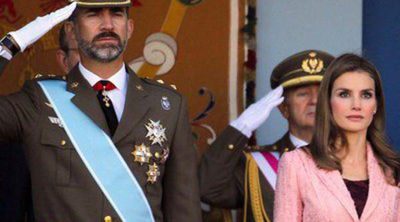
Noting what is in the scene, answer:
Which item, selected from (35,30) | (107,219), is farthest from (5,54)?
(107,219)

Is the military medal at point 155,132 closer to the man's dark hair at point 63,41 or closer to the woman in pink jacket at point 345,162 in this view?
the woman in pink jacket at point 345,162

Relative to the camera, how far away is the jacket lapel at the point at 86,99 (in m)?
5.06

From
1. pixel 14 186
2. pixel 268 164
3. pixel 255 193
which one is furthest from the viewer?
pixel 268 164

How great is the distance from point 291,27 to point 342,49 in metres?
0.24

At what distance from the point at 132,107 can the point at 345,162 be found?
785mm

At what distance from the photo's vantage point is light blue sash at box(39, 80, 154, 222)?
5.00m

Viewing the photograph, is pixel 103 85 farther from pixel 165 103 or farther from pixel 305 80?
pixel 305 80

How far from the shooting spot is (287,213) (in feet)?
15.5

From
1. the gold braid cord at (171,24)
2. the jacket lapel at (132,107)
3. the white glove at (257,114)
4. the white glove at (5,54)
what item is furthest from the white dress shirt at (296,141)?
the white glove at (5,54)

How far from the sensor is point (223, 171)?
5.82 meters

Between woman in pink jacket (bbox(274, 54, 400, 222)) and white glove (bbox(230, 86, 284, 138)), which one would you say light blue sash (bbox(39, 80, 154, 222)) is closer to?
woman in pink jacket (bbox(274, 54, 400, 222))

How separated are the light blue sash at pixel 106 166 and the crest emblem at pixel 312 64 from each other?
4.01 feet

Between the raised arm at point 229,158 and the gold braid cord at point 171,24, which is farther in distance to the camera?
the gold braid cord at point 171,24

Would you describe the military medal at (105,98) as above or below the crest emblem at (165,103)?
above
